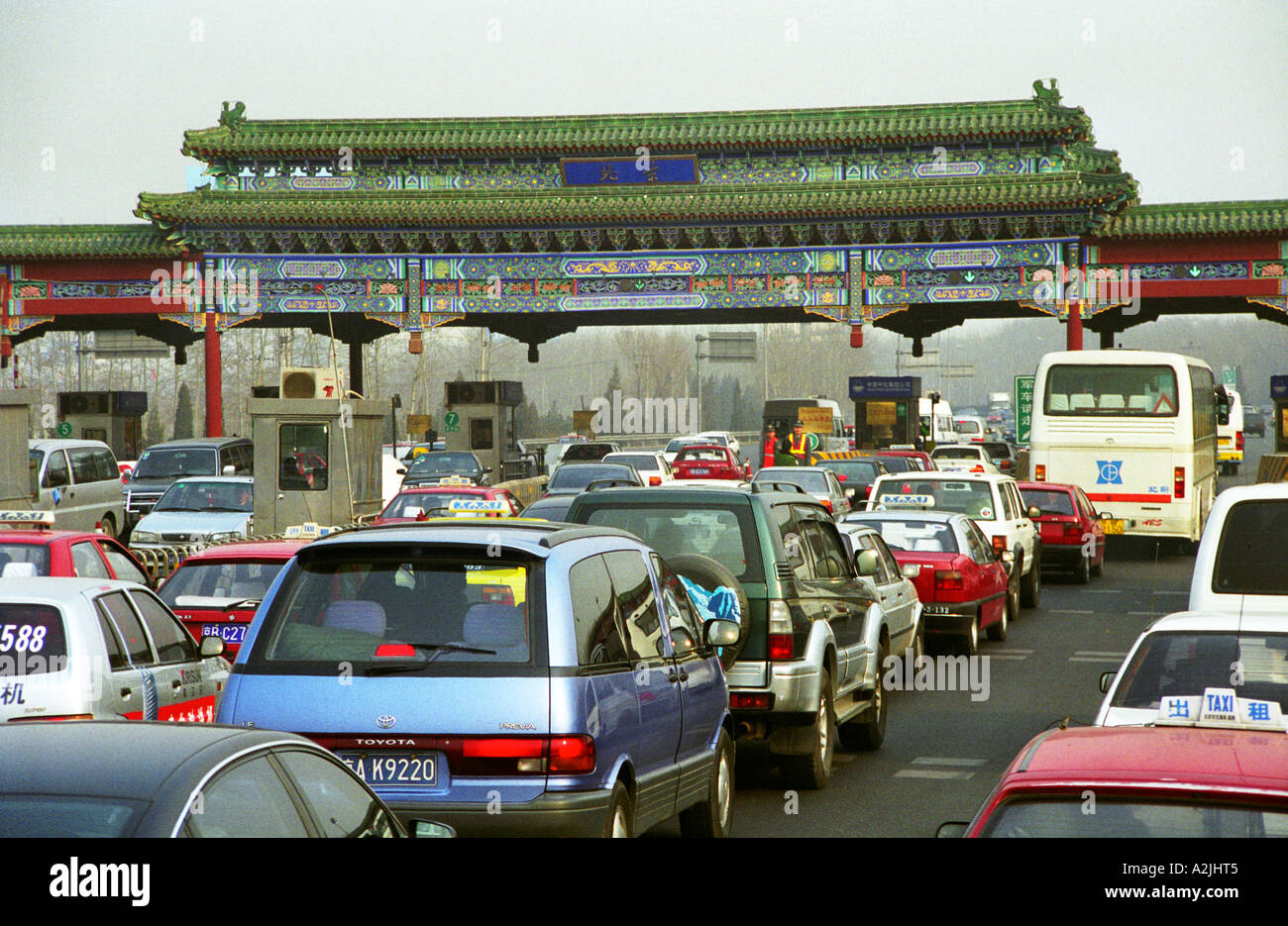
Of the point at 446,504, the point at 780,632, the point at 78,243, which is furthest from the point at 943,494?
the point at 78,243

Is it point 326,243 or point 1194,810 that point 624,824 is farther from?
point 326,243

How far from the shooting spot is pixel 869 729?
12023 mm

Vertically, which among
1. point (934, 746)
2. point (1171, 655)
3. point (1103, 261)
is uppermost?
point (1103, 261)

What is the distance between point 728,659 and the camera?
9.91 metres

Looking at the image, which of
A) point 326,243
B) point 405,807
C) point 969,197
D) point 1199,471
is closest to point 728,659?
point 405,807

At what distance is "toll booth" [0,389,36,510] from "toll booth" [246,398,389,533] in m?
3.52

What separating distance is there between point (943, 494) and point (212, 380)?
26106 millimetres

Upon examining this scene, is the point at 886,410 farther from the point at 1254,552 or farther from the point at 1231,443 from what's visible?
the point at 1254,552

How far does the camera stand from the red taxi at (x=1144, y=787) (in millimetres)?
4340

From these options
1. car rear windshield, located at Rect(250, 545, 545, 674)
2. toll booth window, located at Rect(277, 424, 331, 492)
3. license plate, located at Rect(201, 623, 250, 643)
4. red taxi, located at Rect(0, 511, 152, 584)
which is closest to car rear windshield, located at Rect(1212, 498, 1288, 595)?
car rear windshield, located at Rect(250, 545, 545, 674)

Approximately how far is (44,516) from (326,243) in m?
31.5

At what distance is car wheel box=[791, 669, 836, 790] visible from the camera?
10328 millimetres

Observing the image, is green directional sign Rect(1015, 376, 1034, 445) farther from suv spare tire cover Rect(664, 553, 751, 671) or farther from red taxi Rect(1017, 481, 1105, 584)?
suv spare tire cover Rect(664, 553, 751, 671)

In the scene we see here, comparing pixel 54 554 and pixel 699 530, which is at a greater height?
pixel 699 530
